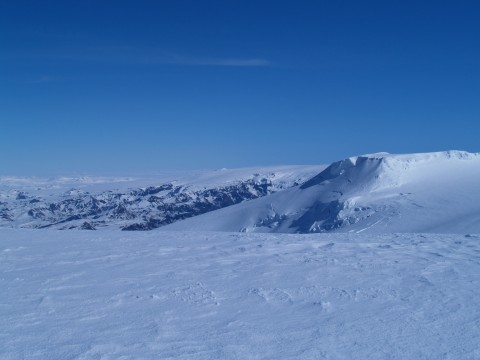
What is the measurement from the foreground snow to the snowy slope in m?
15.6

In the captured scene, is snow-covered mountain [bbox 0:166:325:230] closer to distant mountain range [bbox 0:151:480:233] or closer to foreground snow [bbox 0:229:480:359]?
distant mountain range [bbox 0:151:480:233]

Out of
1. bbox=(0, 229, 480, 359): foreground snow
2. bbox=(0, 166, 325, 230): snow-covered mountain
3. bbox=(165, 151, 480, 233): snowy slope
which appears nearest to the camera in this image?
bbox=(0, 229, 480, 359): foreground snow

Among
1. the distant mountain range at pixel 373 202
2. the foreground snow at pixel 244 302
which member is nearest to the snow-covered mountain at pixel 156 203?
the distant mountain range at pixel 373 202

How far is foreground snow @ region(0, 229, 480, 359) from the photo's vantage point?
15.3 feet

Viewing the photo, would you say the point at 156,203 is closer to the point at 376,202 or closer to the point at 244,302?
the point at 376,202

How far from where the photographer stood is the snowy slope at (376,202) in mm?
27250

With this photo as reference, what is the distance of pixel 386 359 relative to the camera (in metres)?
4.34

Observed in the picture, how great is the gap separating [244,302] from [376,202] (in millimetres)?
29210

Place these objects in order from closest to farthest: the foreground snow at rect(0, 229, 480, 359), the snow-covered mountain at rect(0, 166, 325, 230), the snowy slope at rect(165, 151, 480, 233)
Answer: the foreground snow at rect(0, 229, 480, 359), the snowy slope at rect(165, 151, 480, 233), the snow-covered mountain at rect(0, 166, 325, 230)

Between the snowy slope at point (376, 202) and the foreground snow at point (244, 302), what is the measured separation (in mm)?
15603

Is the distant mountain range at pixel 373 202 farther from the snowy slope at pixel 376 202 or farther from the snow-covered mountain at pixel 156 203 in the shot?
the snow-covered mountain at pixel 156 203

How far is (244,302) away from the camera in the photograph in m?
6.12

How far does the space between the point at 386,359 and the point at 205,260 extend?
508 cm

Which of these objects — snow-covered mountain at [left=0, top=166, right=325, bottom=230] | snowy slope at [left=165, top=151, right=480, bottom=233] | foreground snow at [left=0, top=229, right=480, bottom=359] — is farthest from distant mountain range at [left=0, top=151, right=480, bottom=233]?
snow-covered mountain at [left=0, top=166, right=325, bottom=230]
